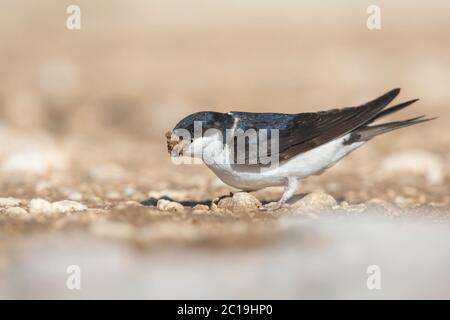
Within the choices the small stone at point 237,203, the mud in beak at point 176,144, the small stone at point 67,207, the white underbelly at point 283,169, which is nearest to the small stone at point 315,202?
the white underbelly at point 283,169

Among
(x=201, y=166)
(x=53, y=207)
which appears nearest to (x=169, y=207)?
(x=53, y=207)

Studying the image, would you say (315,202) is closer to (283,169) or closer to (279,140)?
(283,169)

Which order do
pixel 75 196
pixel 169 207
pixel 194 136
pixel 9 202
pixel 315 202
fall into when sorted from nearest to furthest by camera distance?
pixel 169 207
pixel 194 136
pixel 315 202
pixel 9 202
pixel 75 196

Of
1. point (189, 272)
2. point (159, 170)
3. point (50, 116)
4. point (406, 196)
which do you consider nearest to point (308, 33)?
point (50, 116)

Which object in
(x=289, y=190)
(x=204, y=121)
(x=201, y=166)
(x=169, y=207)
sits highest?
(x=201, y=166)

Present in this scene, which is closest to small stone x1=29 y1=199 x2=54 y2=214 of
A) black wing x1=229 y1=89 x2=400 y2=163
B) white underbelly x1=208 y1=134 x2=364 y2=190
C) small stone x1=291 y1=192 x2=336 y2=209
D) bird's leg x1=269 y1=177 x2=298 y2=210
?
white underbelly x1=208 y1=134 x2=364 y2=190

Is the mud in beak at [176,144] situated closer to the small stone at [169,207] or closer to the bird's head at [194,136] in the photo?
the bird's head at [194,136]

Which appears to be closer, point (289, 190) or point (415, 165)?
point (289, 190)
